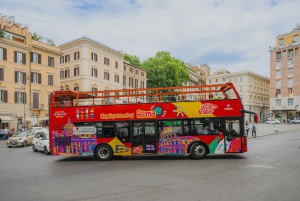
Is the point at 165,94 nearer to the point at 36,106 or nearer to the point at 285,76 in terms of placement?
the point at 36,106

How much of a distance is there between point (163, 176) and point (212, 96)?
6282 mm

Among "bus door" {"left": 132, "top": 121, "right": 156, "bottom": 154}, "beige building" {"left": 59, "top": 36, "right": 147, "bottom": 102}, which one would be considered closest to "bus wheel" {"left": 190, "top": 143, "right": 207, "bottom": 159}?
"bus door" {"left": 132, "top": 121, "right": 156, "bottom": 154}

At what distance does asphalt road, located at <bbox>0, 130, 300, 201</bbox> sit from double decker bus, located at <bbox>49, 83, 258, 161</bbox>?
166 cm

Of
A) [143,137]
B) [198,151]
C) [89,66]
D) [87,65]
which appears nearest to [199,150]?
[198,151]

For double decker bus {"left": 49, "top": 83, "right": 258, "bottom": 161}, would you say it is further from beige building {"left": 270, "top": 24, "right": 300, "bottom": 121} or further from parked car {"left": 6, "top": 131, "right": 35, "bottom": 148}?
beige building {"left": 270, "top": 24, "right": 300, "bottom": 121}

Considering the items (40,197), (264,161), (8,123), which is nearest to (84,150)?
(40,197)

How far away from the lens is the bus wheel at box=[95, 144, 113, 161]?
13.6m

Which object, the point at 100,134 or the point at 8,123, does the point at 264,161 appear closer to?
the point at 100,134

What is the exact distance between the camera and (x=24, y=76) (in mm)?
38375

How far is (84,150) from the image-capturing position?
13.8 metres

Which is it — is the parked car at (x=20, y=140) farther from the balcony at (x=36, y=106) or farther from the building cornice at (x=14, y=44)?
the building cornice at (x=14, y=44)

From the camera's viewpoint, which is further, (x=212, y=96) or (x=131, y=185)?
(x=212, y=96)

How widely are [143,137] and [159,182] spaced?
531 centimetres

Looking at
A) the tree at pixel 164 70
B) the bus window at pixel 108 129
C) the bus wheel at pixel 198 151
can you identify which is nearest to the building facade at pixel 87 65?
the tree at pixel 164 70
